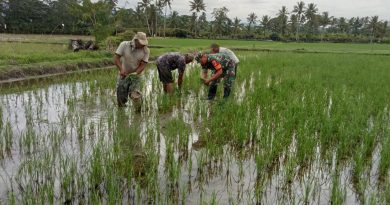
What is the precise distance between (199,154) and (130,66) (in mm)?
2538

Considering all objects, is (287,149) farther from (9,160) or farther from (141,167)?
(9,160)

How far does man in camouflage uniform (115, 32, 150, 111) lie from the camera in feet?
17.5

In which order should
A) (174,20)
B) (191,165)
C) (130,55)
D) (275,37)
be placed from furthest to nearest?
(174,20), (275,37), (130,55), (191,165)

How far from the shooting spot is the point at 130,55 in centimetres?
534

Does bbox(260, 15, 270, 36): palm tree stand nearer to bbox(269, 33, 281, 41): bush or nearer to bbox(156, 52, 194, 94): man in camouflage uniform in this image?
bbox(269, 33, 281, 41): bush

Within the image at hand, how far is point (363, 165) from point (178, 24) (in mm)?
50411

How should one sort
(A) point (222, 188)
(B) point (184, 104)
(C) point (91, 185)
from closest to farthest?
1. (C) point (91, 185)
2. (A) point (222, 188)
3. (B) point (184, 104)

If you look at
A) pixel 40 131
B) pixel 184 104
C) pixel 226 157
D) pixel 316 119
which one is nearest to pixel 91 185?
pixel 226 157

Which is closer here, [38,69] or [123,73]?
[123,73]

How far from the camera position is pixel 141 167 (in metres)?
3.29

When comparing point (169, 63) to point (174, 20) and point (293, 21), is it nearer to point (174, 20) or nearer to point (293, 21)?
point (174, 20)

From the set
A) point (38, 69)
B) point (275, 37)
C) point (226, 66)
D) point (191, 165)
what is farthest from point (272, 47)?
point (191, 165)

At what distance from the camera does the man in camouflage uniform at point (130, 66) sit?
5324 millimetres

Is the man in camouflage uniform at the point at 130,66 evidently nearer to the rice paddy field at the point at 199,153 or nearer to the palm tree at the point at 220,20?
the rice paddy field at the point at 199,153
